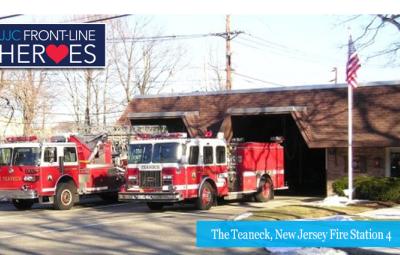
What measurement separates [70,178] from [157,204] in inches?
124

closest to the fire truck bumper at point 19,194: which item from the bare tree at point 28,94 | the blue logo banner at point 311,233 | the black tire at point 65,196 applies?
the black tire at point 65,196

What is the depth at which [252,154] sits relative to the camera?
21797 millimetres

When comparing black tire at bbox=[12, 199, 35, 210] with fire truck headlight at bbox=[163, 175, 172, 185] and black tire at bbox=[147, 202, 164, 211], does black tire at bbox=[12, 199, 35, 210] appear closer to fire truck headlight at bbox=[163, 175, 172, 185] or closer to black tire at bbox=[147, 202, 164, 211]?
black tire at bbox=[147, 202, 164, 211]

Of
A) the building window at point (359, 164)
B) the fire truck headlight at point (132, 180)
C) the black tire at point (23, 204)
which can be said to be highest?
the building window at point (359, 164)

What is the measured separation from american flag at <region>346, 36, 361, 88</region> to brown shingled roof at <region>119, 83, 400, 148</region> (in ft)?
11.5

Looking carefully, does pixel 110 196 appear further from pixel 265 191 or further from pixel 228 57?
pixel 228 57

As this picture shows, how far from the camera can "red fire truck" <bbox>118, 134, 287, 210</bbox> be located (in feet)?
60.7

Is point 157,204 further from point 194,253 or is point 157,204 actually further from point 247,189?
point 194,253

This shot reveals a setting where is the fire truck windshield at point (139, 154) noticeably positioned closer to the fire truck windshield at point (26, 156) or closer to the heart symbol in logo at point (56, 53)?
the fire truck windshield at point (26, 156)

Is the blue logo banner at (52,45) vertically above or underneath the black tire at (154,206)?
above

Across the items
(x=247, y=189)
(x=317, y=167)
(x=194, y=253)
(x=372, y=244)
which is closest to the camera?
(x=372, y=244)

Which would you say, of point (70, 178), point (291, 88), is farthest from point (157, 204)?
point (291, 88)

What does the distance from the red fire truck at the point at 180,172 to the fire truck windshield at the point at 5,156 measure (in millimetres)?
4056

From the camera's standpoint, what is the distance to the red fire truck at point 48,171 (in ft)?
65.6
